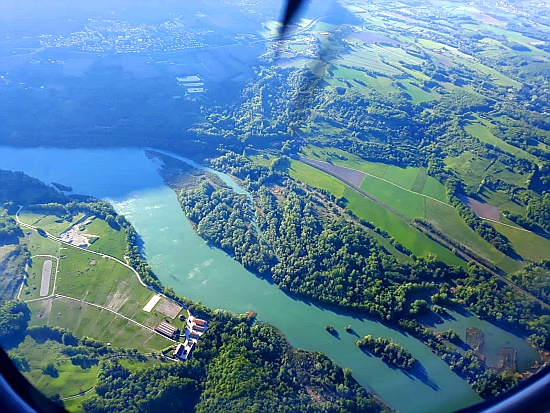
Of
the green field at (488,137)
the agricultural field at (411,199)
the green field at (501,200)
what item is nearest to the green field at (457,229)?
the agricultural field at (411,199)

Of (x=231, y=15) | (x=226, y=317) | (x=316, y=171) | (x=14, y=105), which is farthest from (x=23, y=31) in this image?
(x=226, y=317)

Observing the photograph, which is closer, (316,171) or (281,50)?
(316,171)

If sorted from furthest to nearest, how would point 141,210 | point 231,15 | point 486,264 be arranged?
point 231,15, point 141,210, point 486,264

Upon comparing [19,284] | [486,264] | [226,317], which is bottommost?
[19,284]

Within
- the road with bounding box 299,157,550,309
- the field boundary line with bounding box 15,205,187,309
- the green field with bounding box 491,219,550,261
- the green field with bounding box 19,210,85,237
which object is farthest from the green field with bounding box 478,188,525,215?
the green field with bounding box 19,210,85,237

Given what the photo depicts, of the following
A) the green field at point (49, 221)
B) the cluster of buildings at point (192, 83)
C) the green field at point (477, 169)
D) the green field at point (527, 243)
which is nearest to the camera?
the green field at point (527, 243)

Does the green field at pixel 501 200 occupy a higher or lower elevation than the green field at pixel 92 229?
higher

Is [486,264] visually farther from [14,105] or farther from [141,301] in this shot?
[14,105]

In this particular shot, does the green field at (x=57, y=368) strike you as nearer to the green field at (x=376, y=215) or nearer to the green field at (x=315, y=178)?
the green field at (x=376, y=215)
